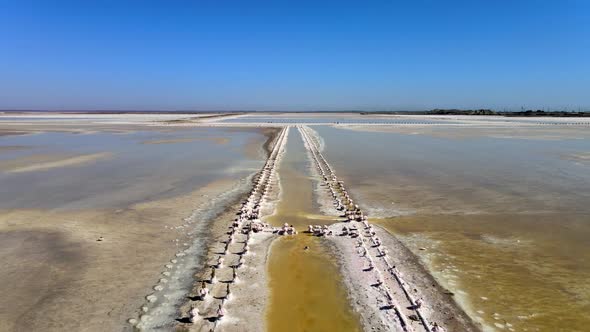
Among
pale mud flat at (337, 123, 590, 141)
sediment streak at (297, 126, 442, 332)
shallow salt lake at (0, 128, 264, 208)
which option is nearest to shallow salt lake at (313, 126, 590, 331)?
sediment streak at (297, 126, 442, 332)

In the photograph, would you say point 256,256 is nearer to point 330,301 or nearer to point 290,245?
point 290,245

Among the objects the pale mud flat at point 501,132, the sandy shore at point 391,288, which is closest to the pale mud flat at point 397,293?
the sandy shore at point 391,288

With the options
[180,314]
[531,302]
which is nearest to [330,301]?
[180,314]

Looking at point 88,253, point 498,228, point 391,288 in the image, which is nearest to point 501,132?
point 498,228

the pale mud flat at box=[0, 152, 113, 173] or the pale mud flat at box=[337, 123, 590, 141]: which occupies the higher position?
the pale mud flat at box=[337, 123, 590, 141]

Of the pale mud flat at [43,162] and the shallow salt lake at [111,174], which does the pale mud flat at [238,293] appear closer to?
the shallow salt lake at [111,174]

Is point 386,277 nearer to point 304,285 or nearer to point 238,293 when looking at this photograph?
point 304,285

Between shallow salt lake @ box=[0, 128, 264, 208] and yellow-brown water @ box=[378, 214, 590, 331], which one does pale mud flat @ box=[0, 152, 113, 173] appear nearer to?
shallow salt lake @ box=[0, 128, 264, 208]
